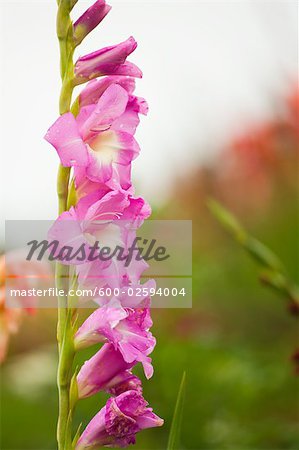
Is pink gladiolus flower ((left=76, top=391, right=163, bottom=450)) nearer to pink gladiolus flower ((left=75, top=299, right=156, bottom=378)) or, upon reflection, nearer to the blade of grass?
pink gladiolus flower ((left=75, top=299, right=156, bottom=378))

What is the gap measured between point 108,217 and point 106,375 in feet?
0.56

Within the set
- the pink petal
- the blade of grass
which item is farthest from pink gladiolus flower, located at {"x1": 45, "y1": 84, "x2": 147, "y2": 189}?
the blade of grass

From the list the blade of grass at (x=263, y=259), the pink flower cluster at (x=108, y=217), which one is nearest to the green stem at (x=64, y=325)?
the pink flower cluster at (x=108, y=217)

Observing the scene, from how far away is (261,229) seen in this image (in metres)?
2.99

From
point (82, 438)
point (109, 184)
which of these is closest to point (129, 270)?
point (109, 184)

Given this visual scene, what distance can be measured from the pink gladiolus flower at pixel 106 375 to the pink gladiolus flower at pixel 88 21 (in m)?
0.33

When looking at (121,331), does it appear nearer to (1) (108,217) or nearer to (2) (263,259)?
(1) (108,217)

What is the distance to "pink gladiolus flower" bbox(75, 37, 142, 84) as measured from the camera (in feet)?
2.85

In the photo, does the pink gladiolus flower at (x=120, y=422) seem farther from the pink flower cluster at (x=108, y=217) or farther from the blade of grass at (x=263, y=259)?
the blade of grass at (x=263, y=259)

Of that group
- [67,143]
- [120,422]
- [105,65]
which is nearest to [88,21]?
[105,65]

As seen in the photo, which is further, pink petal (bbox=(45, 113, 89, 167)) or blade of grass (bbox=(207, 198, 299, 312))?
blade of grass (bbox=(207, 198, 299, 312))

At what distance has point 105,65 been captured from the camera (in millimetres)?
875

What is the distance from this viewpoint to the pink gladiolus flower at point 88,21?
2.90 ft

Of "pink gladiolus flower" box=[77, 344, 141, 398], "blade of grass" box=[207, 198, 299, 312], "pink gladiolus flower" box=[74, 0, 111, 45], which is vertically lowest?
"pink gladiolus flower" box=[77, 344, 141, 398]
